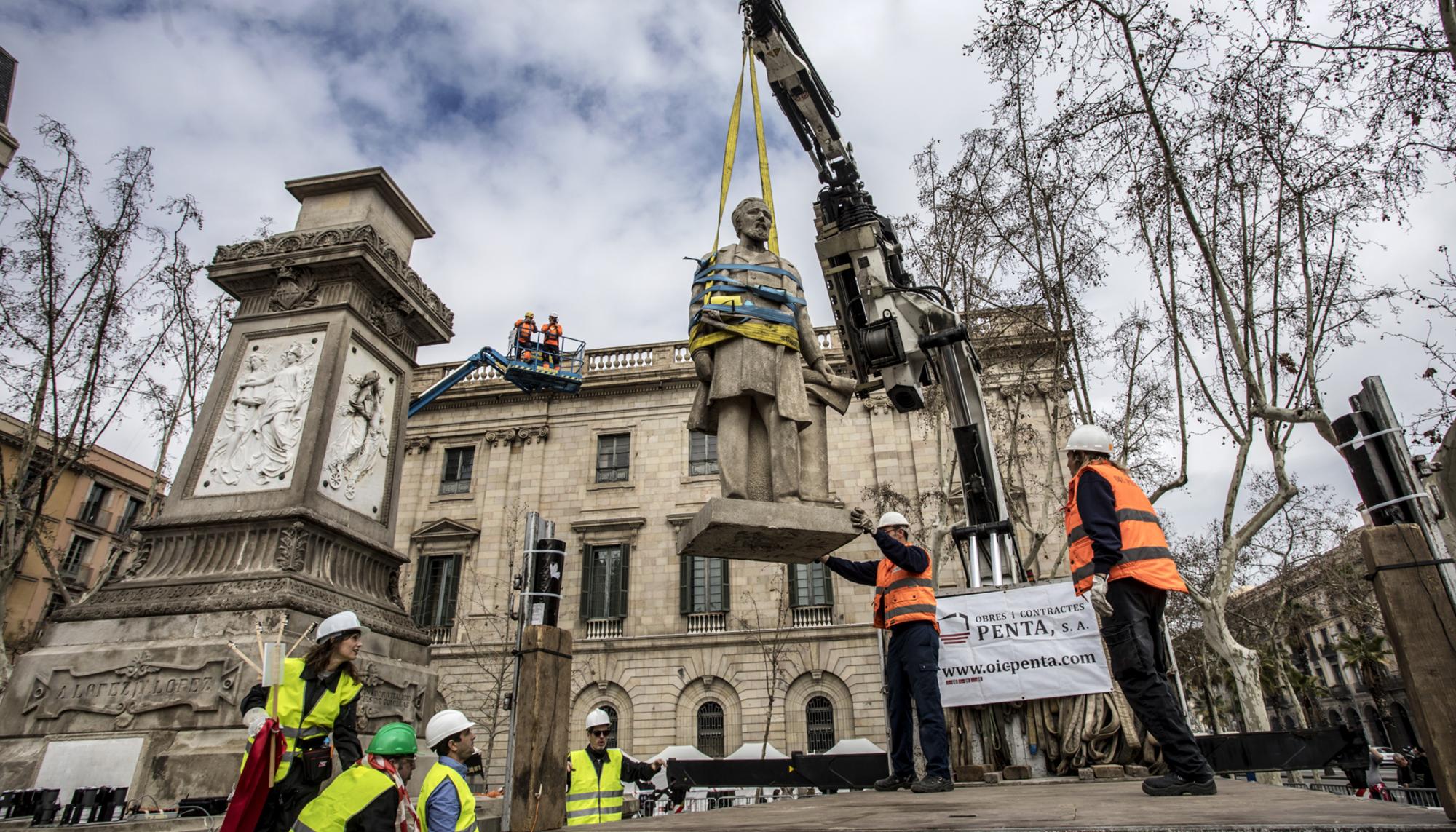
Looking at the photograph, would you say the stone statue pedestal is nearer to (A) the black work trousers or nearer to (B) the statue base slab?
(B) the statue base slab

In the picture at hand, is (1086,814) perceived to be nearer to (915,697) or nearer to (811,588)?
(915,697)

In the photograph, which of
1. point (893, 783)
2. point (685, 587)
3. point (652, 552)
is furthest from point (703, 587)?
point (893, 783)

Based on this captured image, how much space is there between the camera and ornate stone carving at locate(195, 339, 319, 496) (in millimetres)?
8289

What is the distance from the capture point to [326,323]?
9.07 metres

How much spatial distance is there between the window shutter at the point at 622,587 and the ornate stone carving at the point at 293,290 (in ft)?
49.8

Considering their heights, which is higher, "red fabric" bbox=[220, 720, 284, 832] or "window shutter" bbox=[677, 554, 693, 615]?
"window shutter" bbox=[677, 554, 693, 615]

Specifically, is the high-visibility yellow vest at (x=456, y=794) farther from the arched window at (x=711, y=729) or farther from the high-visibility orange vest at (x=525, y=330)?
A: the high-visibility orange vest at (x=525, y=330)

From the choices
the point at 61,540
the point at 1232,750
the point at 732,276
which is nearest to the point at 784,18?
the point at 732,276

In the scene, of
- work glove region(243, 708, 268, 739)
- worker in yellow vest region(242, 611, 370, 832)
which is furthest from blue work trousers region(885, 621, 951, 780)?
work glove region(243, 708, 268, 739)

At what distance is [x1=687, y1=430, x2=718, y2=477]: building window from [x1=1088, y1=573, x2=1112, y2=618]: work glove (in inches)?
789

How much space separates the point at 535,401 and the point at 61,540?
84.2ft

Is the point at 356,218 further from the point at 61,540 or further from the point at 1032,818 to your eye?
the point at 61,540

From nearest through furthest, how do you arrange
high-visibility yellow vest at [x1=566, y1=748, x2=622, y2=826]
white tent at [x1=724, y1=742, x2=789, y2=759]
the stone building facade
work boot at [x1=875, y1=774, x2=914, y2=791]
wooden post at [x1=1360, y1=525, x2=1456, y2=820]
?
wooden post at [x1=1360, y1=525, x2=1456, y2=820] → work boot at [x1=875, y1=774, x2=914, y2=791] → high-visibility yellow vest at [x1=566, y1=748, x2=622, y2=826] → white tent at [x1=724, y1=742, x2=789, y2=759] → the stone building facade

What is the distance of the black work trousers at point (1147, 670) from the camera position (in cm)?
359
